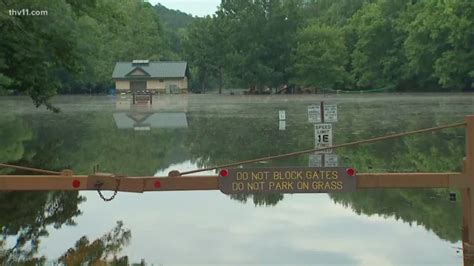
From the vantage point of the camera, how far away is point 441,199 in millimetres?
10594

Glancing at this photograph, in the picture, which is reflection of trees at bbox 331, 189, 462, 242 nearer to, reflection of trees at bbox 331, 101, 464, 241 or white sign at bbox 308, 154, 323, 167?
reflection of trees at bbox 331, 101, 464, 241

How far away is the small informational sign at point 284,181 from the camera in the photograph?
6.11 metres

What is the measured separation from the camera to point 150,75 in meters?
94.6

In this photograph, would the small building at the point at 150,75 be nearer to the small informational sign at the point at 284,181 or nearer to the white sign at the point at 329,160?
the white sign at the point at 329,160

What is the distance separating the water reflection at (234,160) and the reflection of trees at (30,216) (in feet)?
0.05

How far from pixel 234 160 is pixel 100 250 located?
28.3 feet

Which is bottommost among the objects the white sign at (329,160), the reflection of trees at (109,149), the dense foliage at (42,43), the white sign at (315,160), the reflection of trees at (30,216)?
the reflection of trees at (30,216)

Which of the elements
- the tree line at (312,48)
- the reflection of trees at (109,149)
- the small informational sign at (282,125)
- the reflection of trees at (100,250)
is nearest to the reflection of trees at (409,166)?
the small informational sign at (282,125)

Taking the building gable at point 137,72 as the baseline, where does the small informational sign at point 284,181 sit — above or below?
below

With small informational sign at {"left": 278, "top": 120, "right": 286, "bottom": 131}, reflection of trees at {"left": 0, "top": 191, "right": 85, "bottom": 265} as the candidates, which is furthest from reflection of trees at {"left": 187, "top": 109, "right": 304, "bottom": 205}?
reflection of trees at {"left": 0, "top": 191, "right": 85, "bottom": 265}

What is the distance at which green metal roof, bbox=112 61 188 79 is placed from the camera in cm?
9388

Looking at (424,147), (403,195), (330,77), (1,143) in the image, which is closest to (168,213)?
(403,195)

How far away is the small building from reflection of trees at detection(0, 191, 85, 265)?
82140 millimetres

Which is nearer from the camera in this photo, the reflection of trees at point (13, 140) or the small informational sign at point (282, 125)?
the reflection of trees at point (13, 140)
